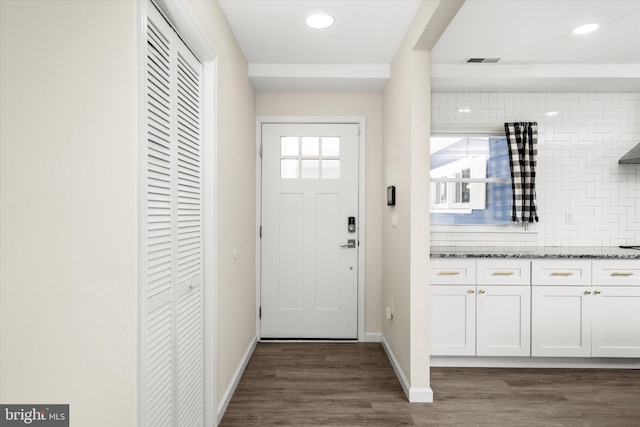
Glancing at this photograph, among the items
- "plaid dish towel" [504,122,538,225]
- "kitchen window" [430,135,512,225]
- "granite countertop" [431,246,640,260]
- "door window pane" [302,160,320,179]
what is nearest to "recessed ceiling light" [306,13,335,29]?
"door window pane" [302,160,320,179]

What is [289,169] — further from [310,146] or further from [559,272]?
[559,272]

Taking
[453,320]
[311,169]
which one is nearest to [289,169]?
[311,169]

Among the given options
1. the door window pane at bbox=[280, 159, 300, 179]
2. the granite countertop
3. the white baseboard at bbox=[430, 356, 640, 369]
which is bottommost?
the white baseboard at bbox=[430, 356, 640, 369]

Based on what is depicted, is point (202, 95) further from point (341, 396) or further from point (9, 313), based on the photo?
point (341, 396)

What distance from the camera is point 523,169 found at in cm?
337

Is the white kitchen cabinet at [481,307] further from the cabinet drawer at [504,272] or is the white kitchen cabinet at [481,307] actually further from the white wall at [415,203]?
the white wall at [415,203]

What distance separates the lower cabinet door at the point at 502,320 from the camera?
9.69 ft

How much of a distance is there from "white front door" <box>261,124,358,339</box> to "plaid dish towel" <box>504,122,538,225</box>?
4.65 feet

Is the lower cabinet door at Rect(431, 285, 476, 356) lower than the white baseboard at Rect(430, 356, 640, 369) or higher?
higher

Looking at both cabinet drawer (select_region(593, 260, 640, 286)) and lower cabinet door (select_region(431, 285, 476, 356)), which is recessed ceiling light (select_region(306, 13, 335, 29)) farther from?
cabinet drawer (select_region(593, 260, 640, 286))

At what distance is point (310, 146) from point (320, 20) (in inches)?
53.4

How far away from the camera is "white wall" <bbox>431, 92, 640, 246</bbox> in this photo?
11.4 ft

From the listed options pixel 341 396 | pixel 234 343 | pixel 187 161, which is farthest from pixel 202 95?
pixel 341 396

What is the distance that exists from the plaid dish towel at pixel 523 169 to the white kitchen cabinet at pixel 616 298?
675 mm
